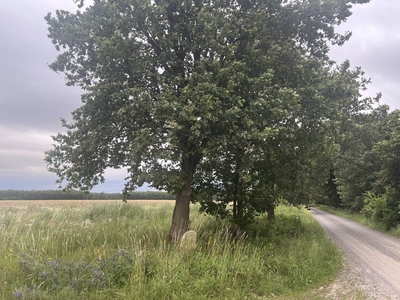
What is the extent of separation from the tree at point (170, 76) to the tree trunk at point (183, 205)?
1.5 inches

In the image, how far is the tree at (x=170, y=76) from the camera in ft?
29.2

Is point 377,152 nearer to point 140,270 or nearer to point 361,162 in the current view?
point 361,162

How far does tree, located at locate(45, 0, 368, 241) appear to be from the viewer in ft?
29.2

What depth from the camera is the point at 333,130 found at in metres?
10.9

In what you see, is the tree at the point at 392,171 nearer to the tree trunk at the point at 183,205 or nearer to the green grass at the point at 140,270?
the green grass at the point at 140,270

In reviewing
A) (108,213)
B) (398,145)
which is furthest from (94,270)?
(398,145)

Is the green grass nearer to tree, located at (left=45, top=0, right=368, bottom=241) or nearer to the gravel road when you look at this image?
the gravel road

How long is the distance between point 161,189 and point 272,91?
16.2 ft

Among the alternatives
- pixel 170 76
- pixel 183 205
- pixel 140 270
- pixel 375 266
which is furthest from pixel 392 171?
pixel 140 270

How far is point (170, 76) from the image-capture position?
9969 millimetres

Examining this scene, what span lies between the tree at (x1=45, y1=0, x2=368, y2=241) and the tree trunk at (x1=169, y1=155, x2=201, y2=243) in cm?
4

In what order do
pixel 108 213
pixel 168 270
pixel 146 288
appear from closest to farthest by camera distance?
pixel 146 288, pixel 168 270, pixel 108 213

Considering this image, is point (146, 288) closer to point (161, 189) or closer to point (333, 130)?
point (161, 189)

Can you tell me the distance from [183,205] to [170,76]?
4.58 m
